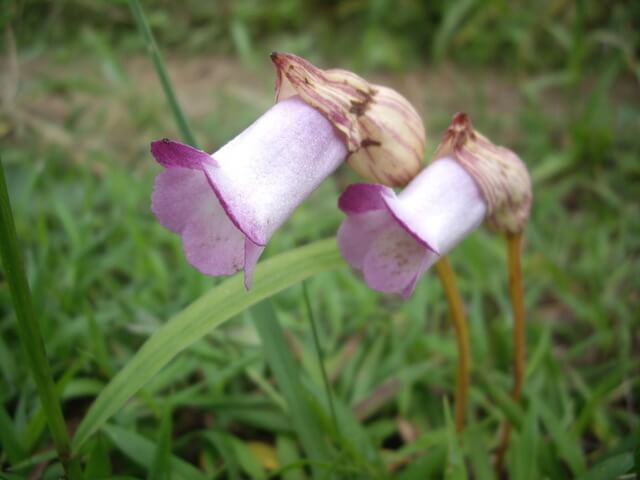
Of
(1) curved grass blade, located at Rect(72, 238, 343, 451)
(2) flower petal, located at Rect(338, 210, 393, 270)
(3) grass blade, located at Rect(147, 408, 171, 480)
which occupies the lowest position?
(3) grass blade, located at Rect(147, 408, 171, 480)

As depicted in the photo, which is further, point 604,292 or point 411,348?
point 604,292

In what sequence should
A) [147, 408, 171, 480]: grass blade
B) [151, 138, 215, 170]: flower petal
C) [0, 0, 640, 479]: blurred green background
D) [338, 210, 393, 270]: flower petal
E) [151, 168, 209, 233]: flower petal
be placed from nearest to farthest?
1. [151, 138, 215, 170]: flower petal
2. [151, 168, 209, 233]: flower petal
3. [338, 210, 393, 270]: flower petal
4. [147, 408, 171, 480]: grass blade
5. [0, 0, 640, 479]: blurred green background

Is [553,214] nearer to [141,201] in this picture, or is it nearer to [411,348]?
[411,348]

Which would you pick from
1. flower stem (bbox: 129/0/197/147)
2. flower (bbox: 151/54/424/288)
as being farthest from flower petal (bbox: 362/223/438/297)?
flower stem (bbox: 129/0/197/147)

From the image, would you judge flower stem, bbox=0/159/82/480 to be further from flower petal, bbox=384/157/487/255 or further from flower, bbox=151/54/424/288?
flower petal, bbox=384/157/487/255

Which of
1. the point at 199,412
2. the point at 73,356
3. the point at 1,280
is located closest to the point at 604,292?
the point at 199,412

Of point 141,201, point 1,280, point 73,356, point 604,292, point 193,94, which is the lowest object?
point 604,292

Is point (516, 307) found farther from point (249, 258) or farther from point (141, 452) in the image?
point (141, 452)

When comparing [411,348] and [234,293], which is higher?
[234,293]
